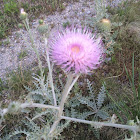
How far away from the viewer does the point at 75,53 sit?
158cm

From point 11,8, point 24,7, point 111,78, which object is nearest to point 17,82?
point 111,78

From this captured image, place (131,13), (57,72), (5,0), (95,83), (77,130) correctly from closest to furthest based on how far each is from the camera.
A: (77,130)
(95,83)
(57,72)
(131,13)
(5,0)

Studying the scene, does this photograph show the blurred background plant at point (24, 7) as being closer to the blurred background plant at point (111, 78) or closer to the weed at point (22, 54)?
the blurred background plant at point (111, 78)

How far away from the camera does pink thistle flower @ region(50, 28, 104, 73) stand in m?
1.58

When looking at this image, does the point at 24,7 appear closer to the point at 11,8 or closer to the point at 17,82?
the point at 11,8

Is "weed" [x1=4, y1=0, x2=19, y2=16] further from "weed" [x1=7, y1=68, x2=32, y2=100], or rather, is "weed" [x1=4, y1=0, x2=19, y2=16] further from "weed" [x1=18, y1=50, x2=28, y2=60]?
"weed" [x1=7, y1=68, x2=32, y2=100]

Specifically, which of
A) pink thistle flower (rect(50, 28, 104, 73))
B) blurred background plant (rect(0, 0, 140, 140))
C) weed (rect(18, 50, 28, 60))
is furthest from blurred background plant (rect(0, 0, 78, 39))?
pink thistle flower (rect(50, 28, 104, 73))

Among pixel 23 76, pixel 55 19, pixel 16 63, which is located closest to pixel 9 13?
pixel 55 19

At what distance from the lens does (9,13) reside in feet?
16.3

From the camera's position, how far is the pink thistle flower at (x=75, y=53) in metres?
1.58

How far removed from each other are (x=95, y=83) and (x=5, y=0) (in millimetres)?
4088

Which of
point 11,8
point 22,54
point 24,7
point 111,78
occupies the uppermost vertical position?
point 24,7

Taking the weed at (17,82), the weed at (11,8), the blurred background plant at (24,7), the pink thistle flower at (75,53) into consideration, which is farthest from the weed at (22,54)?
the pink thistle flower at (75,53)

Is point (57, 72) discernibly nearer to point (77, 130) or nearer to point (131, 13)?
point (77, 130)
